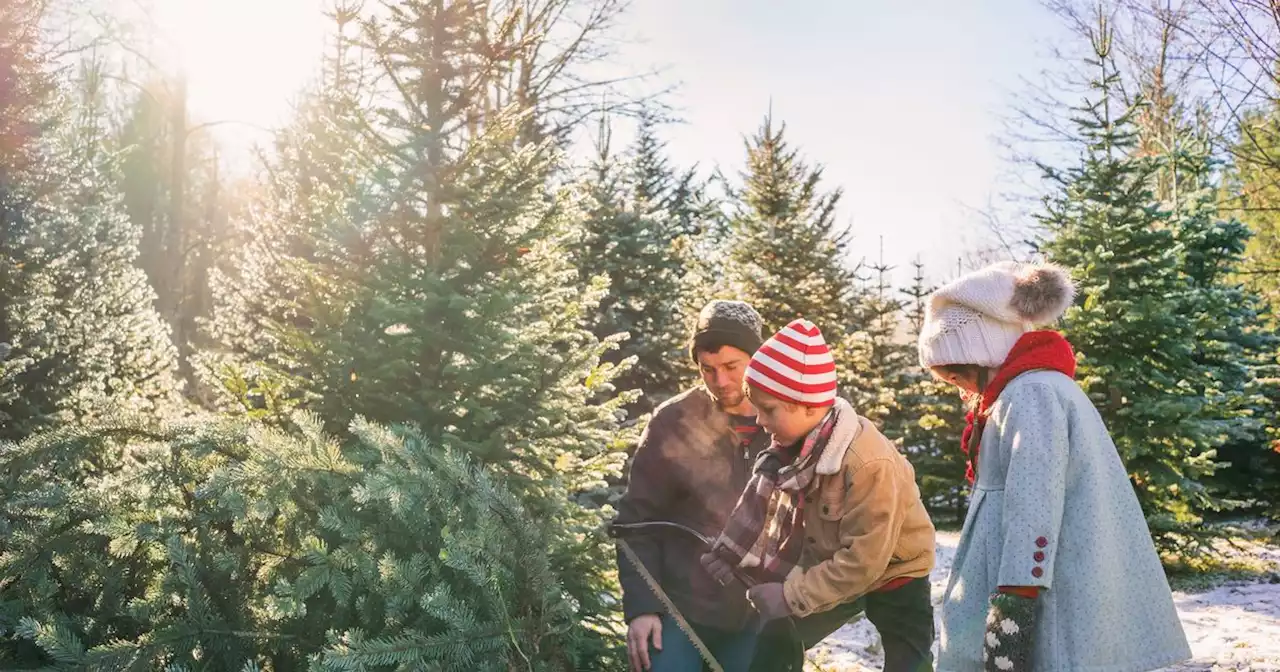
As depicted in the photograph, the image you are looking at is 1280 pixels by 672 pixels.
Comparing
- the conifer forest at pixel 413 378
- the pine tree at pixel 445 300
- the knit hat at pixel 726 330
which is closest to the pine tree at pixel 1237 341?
the conifer forest at pixel 413 378

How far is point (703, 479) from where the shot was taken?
310cm

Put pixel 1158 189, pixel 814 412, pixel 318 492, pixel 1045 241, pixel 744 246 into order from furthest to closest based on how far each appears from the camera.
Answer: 1. pixel 1158 189
2. pixel 744 246
3. pixel 1045 241
4. pixel 318 492
5. pixel 814 412

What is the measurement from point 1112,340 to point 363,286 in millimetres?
8968

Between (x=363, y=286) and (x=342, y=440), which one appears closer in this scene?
(x=342, y=440)

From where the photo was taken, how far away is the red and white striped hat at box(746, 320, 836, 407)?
2605 mm

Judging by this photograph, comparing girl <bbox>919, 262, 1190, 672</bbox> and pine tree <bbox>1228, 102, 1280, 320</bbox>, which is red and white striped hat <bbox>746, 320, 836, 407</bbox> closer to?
girl <bbox>919, 262, 1190, 672</bbox>

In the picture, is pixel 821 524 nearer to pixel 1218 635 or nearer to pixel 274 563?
pixel 274 563

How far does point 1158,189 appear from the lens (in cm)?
2275

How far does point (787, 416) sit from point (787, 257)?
1104 cm

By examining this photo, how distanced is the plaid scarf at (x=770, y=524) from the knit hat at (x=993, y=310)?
1.40 feet

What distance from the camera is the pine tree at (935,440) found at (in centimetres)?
1418

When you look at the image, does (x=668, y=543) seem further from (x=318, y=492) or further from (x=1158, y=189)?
(x=1158, y=189)

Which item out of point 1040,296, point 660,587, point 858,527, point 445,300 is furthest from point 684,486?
point 445,300

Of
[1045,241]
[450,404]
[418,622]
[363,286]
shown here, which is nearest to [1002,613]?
[418,622]
